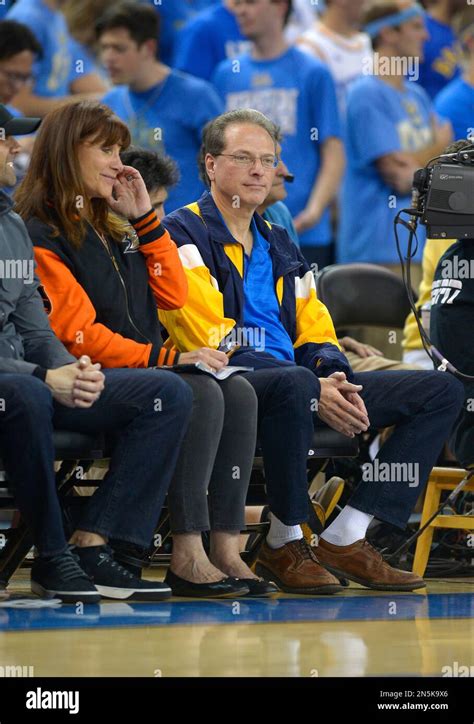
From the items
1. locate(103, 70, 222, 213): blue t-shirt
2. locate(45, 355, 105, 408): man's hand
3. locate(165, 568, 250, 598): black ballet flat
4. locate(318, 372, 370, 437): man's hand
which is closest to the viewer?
locate(45, 355, 105, 408): man's hand

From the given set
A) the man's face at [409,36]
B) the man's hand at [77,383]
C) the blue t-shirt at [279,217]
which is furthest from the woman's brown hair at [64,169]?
the man's face at [409,36]

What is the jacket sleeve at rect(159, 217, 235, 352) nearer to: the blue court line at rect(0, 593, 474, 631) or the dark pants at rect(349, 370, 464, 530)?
the dark pants at rect(349, 370, 464, 530)

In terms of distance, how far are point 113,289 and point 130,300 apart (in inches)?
3.8

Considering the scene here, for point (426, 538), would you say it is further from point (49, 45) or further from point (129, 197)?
point (49, 45)

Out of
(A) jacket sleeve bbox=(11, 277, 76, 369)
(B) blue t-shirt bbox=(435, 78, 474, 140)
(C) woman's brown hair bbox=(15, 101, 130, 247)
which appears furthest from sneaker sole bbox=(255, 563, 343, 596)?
(B) blue t-shirt bbox=(435, 78, 474, 140)

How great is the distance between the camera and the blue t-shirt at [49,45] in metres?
7.34

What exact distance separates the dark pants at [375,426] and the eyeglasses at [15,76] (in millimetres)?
2791

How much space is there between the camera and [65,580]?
4125 mm

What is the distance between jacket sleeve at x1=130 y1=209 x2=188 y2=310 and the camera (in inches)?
183

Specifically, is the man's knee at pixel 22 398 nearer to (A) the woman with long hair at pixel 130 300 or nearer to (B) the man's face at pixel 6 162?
(A) the woman with long hair at pixel 130 300

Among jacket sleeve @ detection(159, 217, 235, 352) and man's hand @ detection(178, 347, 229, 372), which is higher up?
jacket sleeve @ detection(159, 217, 235, 352)

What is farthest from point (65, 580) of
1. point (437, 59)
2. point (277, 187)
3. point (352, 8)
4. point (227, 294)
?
point (437, 59)

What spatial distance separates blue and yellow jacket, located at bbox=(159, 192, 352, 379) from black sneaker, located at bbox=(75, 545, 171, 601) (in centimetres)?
87
